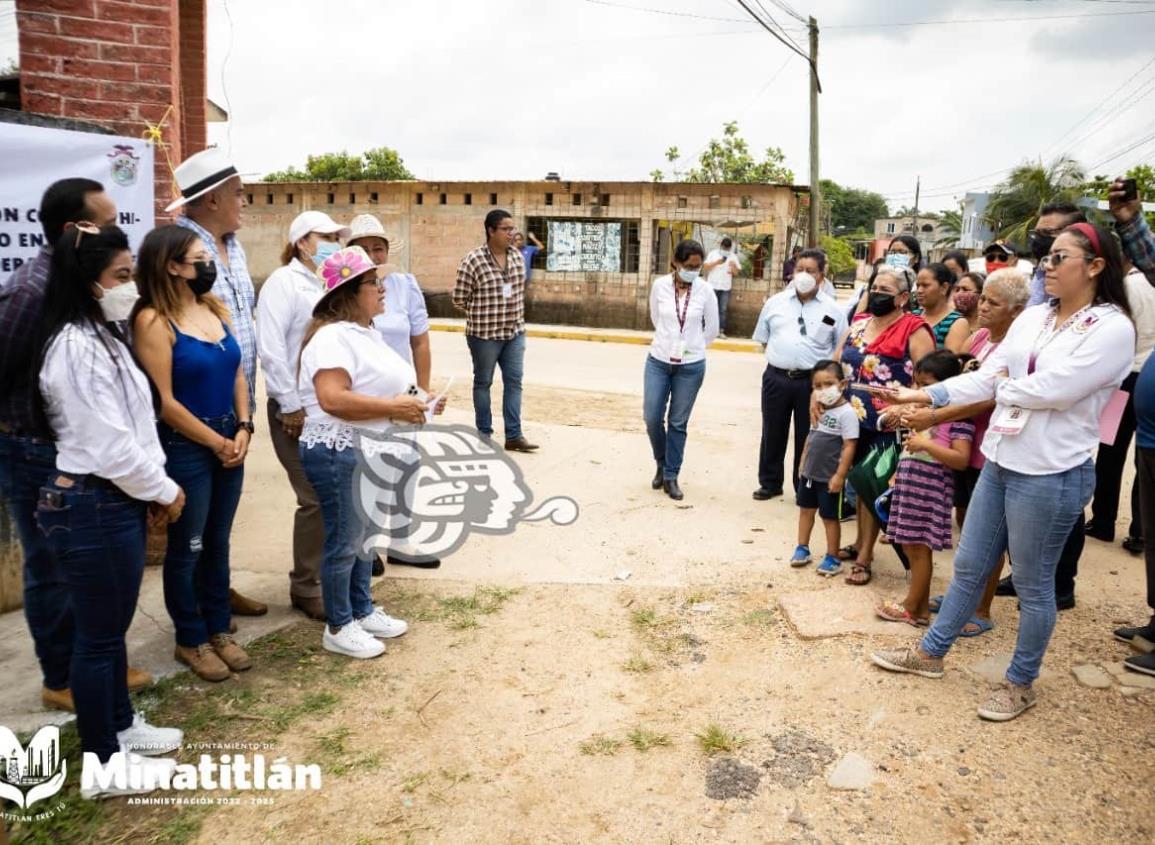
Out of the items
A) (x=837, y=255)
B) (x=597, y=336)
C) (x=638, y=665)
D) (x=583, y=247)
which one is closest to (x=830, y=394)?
(x=638, y=665)

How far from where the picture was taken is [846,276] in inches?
1916

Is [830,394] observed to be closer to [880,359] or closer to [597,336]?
[880,359]

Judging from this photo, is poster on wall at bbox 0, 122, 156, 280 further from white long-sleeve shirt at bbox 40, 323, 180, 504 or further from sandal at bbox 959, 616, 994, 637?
sandal at bbox 959, 616, 994, 637

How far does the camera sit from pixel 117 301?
8.36 feet

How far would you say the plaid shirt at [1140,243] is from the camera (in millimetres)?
3621

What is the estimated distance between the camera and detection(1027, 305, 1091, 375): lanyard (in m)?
3.04

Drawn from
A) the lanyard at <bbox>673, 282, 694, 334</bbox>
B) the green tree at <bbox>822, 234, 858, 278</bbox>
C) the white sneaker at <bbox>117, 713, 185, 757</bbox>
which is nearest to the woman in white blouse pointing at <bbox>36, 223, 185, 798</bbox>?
the white sneaker at <bbox>117, 713, 185, 757</bbox>

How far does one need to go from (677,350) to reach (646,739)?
3.60m

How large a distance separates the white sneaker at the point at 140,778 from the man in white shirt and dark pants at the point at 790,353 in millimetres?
4422

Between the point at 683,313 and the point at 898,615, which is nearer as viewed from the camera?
the point at 898,615

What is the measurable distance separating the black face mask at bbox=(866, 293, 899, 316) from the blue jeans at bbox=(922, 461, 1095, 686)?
158 cm

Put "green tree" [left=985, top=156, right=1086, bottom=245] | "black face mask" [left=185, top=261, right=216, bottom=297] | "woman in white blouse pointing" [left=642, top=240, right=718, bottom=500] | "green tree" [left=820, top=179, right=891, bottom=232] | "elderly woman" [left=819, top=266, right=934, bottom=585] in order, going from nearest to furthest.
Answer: "black face mask" [left=185, top=261, right=216, bottom=297], "elderly woman" [left=819, top=266, right=934, bottom=585], "woman in white blouse pointing" [left=642, top=240, right=718, bottom=500], "green tree" [left=985, top=156, right=1086, bottom=245], "green tree" [left=820, top=179, right=891, bottom=232]

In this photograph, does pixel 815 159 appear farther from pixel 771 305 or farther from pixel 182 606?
pixel 182 606

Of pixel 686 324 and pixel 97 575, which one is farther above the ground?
pixel 686 324
